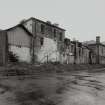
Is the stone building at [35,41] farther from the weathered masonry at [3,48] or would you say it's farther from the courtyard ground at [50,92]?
the courtyard ground at [50,92]

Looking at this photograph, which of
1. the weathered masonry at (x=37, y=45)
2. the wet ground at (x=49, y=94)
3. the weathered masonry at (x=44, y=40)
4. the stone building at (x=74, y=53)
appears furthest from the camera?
the stone building at (x=74, y=53)

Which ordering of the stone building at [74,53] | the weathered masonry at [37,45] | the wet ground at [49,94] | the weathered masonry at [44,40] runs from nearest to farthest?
the wet ground at [49,94] → the weathered masonry at [37,45] → the weathered masonry at [44,40] → the stone building at [74,53]

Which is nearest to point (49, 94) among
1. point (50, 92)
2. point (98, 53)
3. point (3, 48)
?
point (50, 92)

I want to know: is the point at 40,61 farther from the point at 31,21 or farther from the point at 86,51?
the point at 86,51

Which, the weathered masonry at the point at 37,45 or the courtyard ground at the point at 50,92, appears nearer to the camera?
the courtyard ground at the point at 50,92

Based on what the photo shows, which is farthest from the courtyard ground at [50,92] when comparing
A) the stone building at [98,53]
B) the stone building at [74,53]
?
the stone building at [98,53]

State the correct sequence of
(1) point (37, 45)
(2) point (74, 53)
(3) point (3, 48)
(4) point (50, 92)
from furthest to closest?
1. (2) point (74, 53)
2. (1) point (37, 45)
3. (3) point (3, 48)
4. (4) point (50, 92)

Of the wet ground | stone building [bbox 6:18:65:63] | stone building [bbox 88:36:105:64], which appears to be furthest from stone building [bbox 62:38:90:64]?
the wet ground

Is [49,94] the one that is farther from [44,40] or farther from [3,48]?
[44,40]

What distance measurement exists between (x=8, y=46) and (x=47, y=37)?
8972mm

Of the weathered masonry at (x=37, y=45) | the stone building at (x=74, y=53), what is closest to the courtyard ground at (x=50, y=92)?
the weathered masonry at (x=37, y=45)

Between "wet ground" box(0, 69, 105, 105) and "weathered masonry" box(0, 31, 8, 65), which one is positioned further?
A: "weathered masonry" box(0, 31, 8, 65)

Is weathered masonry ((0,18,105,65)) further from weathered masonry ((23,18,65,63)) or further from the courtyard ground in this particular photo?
the courtyard ground

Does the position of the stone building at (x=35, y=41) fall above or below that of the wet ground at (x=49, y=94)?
above
